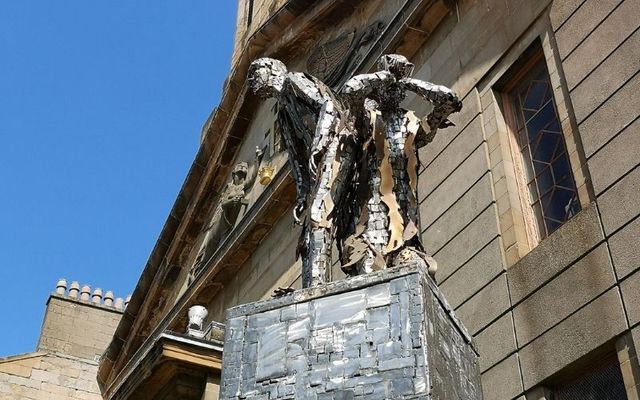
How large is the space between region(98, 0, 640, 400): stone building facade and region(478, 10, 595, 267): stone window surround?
0.02 meters

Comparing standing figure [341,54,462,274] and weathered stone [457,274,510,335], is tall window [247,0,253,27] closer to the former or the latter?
weathered stone [457,274,510,335]

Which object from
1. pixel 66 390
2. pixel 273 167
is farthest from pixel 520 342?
pixel 66 390

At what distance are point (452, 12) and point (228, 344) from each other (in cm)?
856

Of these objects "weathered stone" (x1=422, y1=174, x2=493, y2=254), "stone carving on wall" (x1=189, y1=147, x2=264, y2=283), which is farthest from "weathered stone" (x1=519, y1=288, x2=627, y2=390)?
"stone carving on wall" (x1=189, y1=147, x2=264, y2=283)

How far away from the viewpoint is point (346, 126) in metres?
7.25

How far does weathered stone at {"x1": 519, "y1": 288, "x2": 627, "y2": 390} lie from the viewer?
8227 mm

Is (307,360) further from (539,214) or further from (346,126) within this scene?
(539,214)

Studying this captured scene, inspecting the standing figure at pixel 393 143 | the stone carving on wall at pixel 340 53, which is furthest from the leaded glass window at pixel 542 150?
the stone carving on wall at pixel 340 53

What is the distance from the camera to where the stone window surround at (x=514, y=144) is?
389 inches

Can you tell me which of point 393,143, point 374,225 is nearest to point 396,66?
point 393,143

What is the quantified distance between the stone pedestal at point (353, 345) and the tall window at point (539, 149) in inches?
168

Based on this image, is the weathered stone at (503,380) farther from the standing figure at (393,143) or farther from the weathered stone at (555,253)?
the standing figure at (393,143)

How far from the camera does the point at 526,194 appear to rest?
10641 millimetres

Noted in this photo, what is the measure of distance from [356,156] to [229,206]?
12231 millimetres
